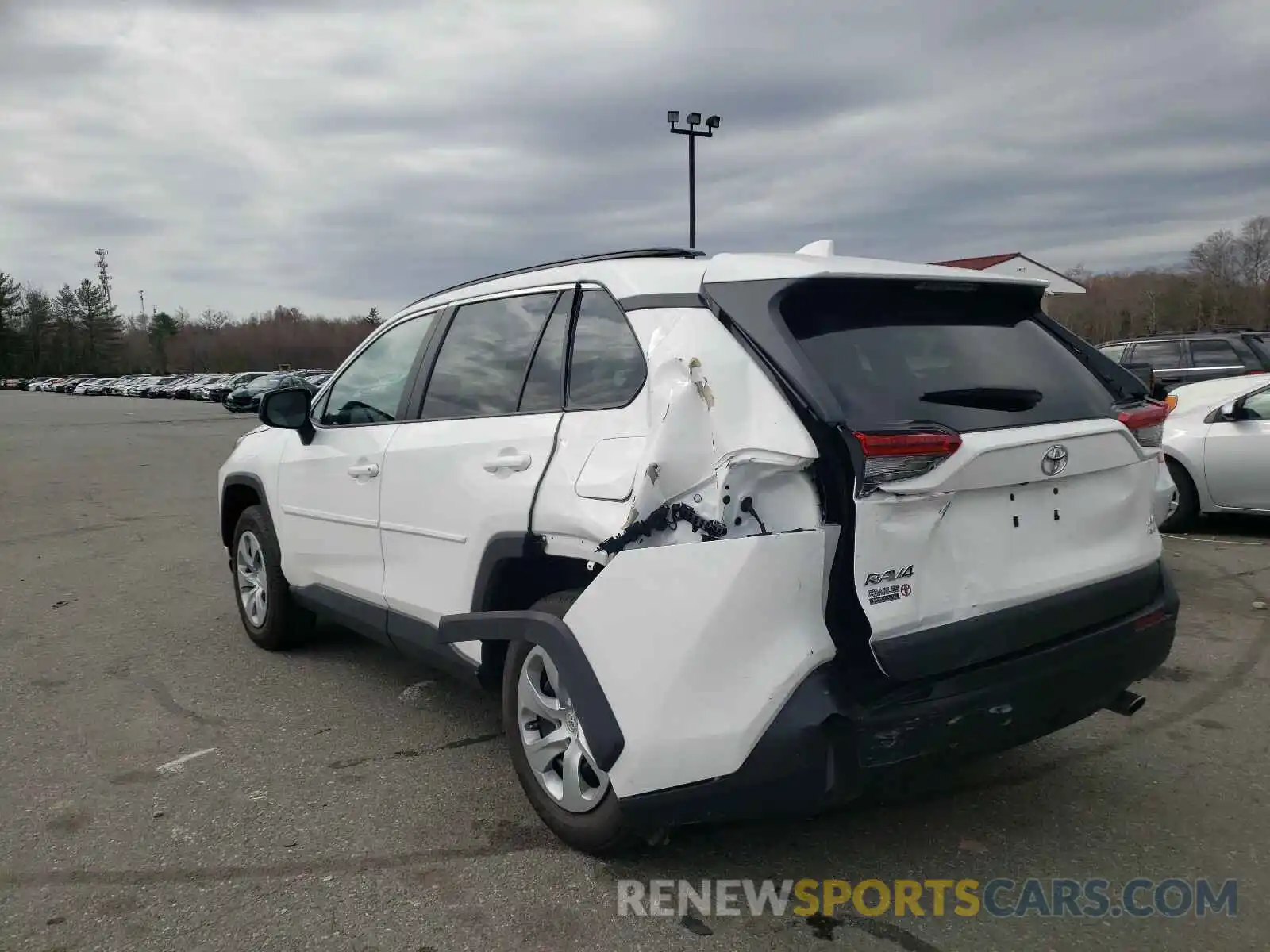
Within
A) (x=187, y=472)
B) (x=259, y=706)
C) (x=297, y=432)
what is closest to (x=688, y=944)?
(x=259, y=706)

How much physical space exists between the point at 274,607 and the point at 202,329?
11564 cm

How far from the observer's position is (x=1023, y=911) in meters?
2.77

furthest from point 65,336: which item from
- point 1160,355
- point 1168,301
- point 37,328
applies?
point 1160,355

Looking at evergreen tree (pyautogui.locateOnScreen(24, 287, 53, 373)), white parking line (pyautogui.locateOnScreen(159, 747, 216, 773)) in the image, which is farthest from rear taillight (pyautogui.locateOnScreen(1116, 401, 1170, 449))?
evergreen tree (pyautogui.locateOnScreen(24, 287, 53, 373))

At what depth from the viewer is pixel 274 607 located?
5234mm

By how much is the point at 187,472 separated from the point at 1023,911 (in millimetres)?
14528

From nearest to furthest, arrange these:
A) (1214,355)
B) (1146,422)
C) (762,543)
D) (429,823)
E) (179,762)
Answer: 1. (762,543)
2. (1146,422)
3. (429,823)
4. (179,762)
5. (1214,355)

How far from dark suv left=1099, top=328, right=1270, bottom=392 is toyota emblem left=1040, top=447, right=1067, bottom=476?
13527mm

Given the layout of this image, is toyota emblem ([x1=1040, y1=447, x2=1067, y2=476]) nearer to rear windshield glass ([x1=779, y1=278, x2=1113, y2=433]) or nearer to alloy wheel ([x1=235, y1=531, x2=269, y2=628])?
rear windshield glass ([x1=779, y1=278, x2=1113, y2=433])

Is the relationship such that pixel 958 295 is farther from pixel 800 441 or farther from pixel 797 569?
pixel 797 569

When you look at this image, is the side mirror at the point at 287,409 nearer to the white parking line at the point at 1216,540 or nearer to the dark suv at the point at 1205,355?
the white parking line at the point at 1216,540

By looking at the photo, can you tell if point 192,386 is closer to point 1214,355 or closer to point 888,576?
point 1214,355

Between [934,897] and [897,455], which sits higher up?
[897,455]

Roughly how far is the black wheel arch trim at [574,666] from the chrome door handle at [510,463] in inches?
19.0
